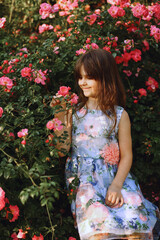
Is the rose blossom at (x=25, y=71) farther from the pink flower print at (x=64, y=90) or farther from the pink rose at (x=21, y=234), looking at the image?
the pink rose at (x=21, y=234)

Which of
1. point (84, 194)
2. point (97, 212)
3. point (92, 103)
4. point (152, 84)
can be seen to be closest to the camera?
point (97, 212)

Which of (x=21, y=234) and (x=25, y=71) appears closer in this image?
(x=21, y=234)

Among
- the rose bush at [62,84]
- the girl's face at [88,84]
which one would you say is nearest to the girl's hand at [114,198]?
the rose bush at [62,84]

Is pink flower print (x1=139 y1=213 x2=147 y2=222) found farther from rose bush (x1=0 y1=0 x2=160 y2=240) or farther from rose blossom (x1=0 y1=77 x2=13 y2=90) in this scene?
rose blossom (x1=0 y1=77 x2=13 y2=90)

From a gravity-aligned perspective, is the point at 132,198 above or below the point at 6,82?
below

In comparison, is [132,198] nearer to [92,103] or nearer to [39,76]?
[92,103]

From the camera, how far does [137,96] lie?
102 inches

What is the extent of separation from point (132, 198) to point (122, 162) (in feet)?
0.86

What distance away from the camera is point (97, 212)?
5.08 feet

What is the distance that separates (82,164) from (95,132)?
0.78 feet

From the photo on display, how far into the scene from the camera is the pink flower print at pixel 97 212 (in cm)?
153

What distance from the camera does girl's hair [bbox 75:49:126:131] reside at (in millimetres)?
1806

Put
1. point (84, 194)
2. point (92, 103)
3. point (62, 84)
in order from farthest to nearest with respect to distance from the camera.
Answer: point (62, 84), point (92, 103), point (84, 194)

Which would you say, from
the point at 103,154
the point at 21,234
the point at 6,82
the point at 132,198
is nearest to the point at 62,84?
the point at 6,82
